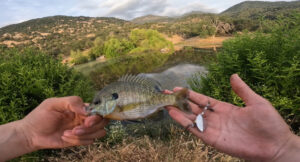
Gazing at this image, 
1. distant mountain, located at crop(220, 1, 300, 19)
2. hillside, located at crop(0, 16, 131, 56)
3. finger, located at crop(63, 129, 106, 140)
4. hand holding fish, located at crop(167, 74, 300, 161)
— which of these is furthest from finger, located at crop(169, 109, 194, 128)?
hillside, located at crop(0, 16, 131, 56)

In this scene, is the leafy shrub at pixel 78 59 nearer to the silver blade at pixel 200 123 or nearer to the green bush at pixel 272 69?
the green bush at pixel 272 69

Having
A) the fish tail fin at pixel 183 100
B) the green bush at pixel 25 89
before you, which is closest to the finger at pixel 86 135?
the fish tail fin at pixel 183 100

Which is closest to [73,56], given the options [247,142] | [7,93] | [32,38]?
[32,38]

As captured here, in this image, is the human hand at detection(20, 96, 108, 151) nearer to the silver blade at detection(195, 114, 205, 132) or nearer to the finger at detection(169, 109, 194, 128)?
the finger at detection(169, 109, 194, 128)

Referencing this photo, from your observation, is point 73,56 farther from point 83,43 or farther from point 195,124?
point 195,124

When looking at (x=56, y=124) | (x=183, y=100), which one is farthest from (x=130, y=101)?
(x=56, y=124)

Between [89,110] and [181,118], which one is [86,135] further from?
[181,118]
